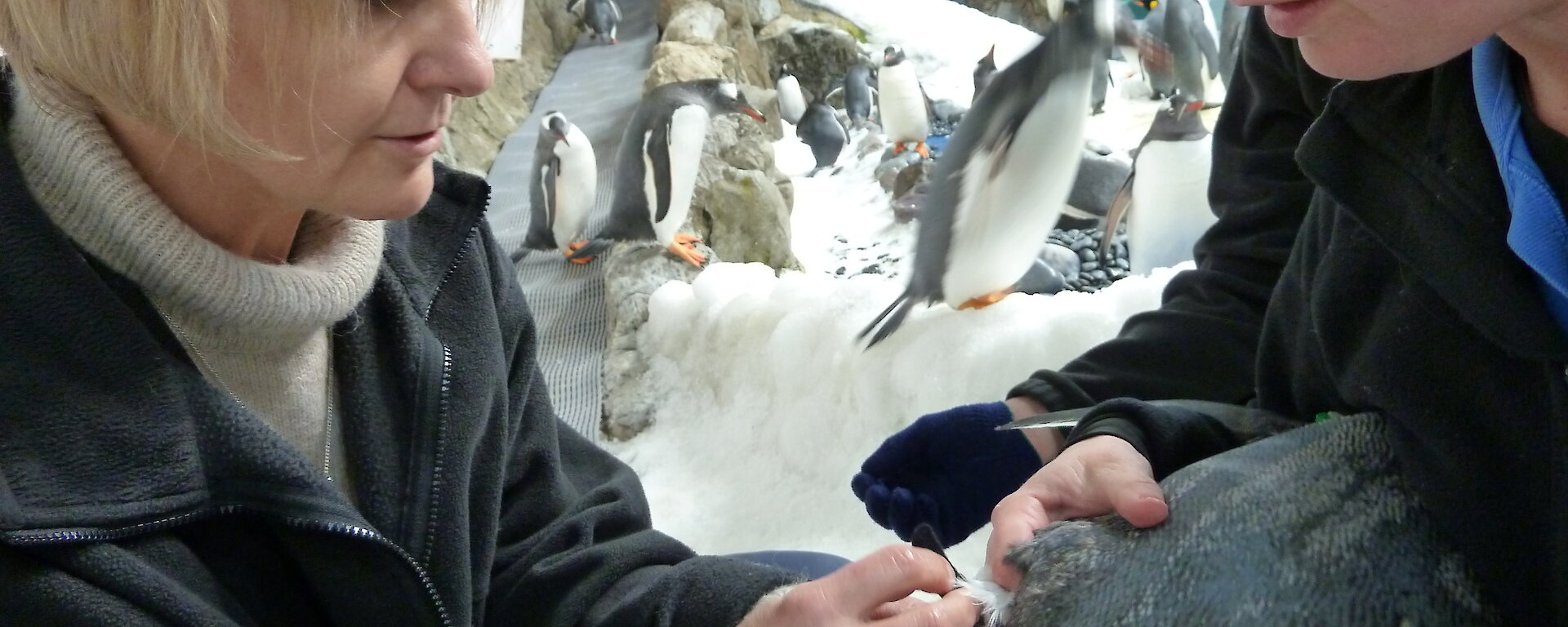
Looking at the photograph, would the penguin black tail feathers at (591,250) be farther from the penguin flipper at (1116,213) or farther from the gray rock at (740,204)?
the penguin flipper at (1116,213)

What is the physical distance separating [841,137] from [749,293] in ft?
6.38

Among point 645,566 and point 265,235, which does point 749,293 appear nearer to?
point 645,566

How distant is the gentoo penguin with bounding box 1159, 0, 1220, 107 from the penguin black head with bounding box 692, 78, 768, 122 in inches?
58.7

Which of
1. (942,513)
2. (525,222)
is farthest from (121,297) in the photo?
(525,222)

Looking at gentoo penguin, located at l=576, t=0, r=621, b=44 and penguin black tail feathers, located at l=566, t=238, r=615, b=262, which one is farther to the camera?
gentoo penguin, located at l=576, t=0, r=621, b=44

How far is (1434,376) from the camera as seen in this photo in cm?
46

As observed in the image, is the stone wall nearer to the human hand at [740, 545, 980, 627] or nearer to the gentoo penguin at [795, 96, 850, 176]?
the gentoo penguin at [795, 96, 850, 176]

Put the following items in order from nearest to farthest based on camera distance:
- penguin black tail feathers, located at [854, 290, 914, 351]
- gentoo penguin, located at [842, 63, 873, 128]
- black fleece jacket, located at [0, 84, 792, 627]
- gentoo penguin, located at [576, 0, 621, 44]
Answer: black fleece jacket, located at [0, 84, 792, 627], penguin black tail feathers, located at [854, 290, 914, 351], gentoo penguin, located at [842, 63, 873, 128], gentoo penguin, located at [576, 0, 621, 44]

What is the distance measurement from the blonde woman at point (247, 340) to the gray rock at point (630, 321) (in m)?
1.34

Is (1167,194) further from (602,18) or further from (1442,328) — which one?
(602,18)

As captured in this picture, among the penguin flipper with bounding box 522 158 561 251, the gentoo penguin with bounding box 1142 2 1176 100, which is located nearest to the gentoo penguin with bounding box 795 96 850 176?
the penguin flipper with bounding box 522 158 561 251

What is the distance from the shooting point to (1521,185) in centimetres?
42

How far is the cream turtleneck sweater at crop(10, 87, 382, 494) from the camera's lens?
1.75ft

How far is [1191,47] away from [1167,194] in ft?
1.34
